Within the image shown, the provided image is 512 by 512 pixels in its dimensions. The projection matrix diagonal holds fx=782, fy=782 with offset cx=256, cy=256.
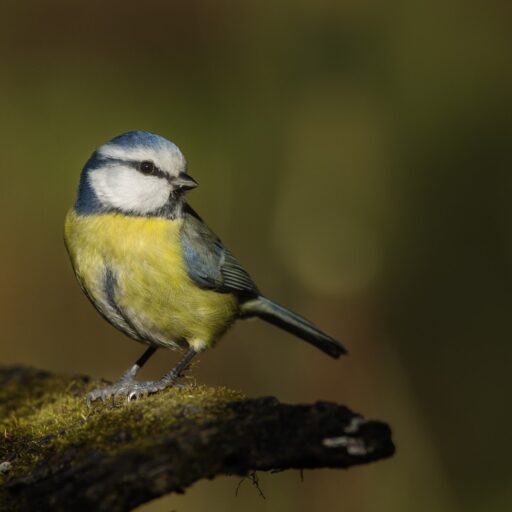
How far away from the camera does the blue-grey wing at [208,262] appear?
2945 mm

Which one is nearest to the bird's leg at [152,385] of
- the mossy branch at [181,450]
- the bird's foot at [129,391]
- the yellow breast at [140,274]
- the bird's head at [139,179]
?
the bird's foot at [129,391]

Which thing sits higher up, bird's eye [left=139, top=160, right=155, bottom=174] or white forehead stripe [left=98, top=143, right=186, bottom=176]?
white forehead stripe [left=98, top=143, right=186, bottom=176]

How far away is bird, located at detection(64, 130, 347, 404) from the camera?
279 cm

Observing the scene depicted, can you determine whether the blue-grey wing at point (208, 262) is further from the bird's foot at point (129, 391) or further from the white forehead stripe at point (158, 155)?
the bird's foot at point (129, 391)

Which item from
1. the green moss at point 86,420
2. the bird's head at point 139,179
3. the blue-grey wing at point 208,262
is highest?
the bird's head at point 139,179

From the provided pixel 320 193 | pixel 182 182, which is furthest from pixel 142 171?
pixel 320 193

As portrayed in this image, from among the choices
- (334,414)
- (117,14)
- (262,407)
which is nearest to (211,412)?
(262,407)

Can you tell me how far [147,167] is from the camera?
2.95 m

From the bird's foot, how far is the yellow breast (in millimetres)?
→ 275

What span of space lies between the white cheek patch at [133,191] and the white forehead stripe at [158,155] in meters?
0.05

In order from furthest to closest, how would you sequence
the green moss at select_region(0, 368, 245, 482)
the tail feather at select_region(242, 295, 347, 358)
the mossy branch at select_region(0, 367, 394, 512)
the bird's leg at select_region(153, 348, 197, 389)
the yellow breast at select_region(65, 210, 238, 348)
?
the tail feather at select_region(242, 295, 347, 358)
the yellow breast at select_region(65, 210, 238, 348)
the bird's leg at select_region(153, 348, 197, 389)
the green moss at select_region(0, 368, 245, 482)
the mossy branch at select_region(0, 367, 394, 512)

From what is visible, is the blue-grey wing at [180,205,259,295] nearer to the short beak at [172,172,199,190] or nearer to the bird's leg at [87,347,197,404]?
the short beak at [172,172,199,190]

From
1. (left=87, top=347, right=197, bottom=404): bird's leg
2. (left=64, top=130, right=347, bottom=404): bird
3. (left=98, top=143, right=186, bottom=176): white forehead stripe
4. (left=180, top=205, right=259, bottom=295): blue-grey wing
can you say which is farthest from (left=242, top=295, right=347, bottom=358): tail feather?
(left=98, top=143, right=186, bottom=176): white forehead stripe

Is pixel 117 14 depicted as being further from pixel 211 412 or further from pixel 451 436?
pixel 211 412
